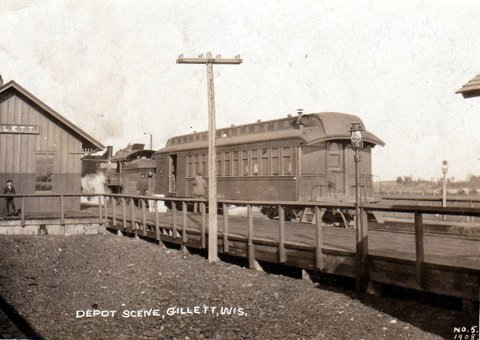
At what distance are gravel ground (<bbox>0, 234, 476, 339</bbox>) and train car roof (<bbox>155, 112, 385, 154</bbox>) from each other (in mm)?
6307

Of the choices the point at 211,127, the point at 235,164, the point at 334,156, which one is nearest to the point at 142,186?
the point at 235,164

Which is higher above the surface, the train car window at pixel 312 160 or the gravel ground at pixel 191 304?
the train car window at pixel 312 160

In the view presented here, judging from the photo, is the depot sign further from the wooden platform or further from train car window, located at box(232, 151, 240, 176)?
the wooden platform

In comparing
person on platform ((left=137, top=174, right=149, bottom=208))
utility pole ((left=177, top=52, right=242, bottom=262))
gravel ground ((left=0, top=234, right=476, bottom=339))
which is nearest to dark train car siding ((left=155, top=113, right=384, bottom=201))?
utility pole ((left=177, top=52, right=242, bottom=262))

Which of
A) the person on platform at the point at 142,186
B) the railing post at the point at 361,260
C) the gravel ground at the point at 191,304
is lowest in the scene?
the gravel ground at the point at 191,304

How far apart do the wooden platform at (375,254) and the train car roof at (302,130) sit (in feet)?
13.5

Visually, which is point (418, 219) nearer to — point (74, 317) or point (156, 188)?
point (74, 317)

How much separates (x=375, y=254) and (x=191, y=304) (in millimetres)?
3019

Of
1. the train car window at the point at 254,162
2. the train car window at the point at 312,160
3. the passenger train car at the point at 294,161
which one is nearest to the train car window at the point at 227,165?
the passenger train car at the point at 294,161

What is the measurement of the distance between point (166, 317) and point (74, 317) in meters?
1.33

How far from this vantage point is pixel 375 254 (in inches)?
299

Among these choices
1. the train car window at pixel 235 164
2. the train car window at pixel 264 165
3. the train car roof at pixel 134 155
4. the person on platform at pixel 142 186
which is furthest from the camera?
the train car roof at pixel 134 155

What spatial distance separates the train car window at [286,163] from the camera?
16312 millimetres

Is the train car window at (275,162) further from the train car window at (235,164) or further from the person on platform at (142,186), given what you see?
the person on platform at (142,186)
